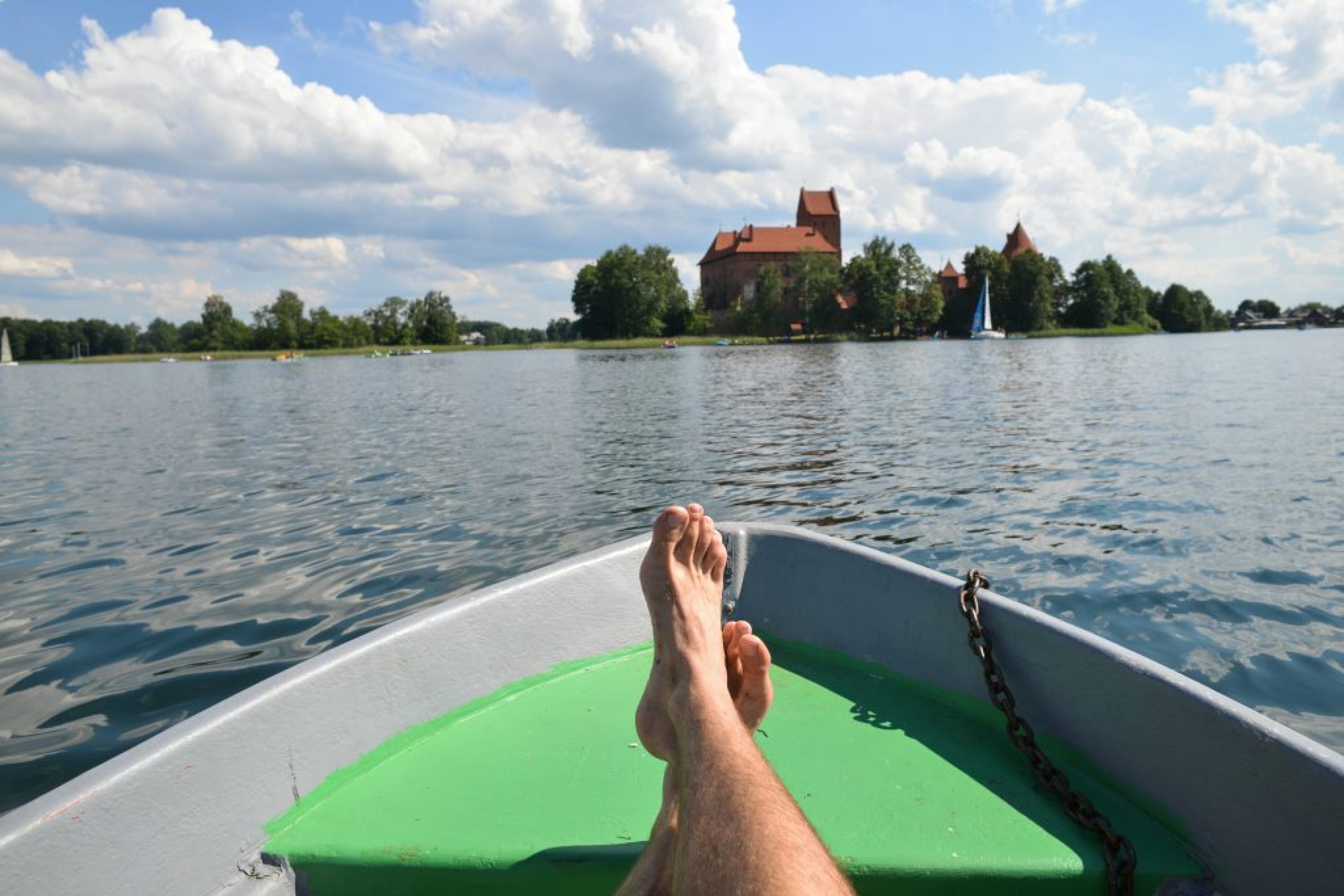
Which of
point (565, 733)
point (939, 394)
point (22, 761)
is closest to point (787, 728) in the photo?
point (565, 733)

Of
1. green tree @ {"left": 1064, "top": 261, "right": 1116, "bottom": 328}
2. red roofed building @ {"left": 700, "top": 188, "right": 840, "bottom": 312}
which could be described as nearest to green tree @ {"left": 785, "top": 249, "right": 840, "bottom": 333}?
red roofed building @ {"left": 700, "top": 188, "right": 840, "bottom": 312}

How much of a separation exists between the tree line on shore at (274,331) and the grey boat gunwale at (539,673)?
104 metres

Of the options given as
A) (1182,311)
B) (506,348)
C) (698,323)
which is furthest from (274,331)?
(1182,311)

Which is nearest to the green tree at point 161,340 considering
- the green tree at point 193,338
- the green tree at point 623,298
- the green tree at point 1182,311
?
the green tree at point 193,338

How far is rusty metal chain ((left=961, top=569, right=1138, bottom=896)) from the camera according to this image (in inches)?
61.9

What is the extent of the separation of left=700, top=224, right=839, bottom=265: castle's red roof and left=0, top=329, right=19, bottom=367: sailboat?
3305 inches

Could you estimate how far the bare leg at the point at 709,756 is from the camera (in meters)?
1.12

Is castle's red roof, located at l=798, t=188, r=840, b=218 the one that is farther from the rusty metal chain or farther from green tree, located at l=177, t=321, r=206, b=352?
the rusty metal chain

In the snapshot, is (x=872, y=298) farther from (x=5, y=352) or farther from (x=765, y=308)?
(x=5, y=352)

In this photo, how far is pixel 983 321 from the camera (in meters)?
77.4

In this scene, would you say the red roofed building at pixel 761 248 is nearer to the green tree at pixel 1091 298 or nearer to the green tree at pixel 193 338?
the green tree at pixel 1091 298

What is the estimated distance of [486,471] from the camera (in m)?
9.73

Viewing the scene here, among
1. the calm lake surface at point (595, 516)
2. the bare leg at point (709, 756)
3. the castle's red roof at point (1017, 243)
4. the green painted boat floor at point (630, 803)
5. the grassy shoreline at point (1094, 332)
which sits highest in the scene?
the castle's red roof at point (1017, 243)

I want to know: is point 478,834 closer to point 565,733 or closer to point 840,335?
point 565,733
